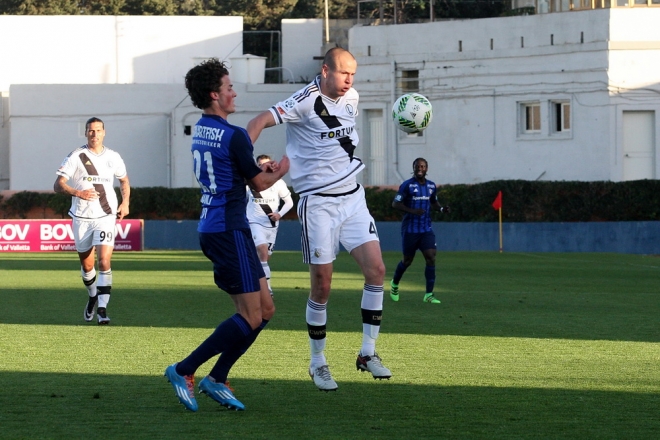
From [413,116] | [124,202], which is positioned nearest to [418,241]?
[124,202]

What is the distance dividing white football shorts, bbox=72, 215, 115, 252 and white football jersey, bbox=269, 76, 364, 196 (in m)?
4.86

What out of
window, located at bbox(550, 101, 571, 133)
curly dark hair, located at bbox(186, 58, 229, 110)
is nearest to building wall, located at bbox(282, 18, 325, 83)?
window, located at bbox(550, 101, 571, 133)

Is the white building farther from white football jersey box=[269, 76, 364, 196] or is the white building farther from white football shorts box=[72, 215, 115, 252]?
white football jersey box=[269, 76, 364, 196]

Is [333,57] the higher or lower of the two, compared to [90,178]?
higher

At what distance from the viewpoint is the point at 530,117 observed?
42250 mm

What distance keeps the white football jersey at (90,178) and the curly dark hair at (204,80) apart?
18.6 ft

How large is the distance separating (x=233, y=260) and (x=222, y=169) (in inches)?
22.9

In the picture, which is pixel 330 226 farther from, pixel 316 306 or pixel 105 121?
pixel 105 121

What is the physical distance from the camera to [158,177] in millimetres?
48500

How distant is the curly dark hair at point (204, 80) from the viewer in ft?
22.6

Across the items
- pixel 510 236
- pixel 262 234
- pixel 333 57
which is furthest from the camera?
pixel 510 236

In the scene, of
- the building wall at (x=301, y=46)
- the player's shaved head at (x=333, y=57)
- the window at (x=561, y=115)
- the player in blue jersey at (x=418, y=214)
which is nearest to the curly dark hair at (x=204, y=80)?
the player's shaved head at (x=333, y=57)

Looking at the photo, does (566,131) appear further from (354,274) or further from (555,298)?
(555,298)

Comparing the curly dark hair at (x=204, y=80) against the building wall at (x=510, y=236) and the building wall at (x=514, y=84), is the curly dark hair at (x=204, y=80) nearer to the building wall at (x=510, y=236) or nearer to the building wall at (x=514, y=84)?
the building wall at (x=510, y=236)
